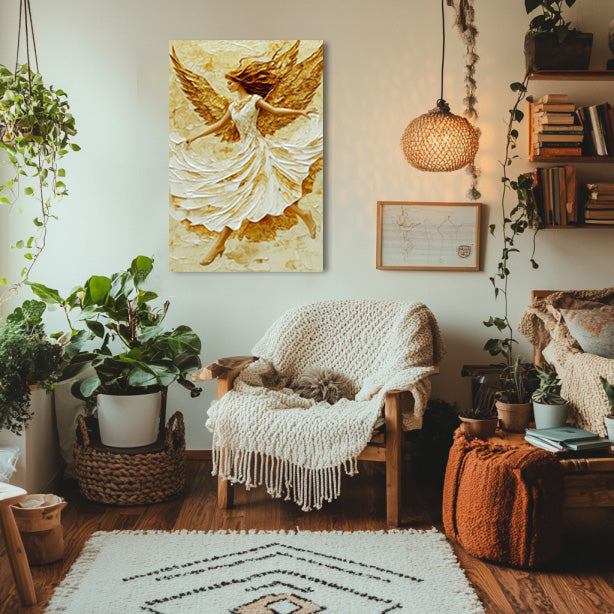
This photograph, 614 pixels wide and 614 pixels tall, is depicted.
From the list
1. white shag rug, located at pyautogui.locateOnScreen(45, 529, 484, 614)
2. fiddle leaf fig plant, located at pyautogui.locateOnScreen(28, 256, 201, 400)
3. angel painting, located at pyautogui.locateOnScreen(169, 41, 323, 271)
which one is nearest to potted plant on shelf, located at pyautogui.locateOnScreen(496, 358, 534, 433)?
white shag rug, located at pyautogui.locateOnScreen(45, 529, 484, 614)

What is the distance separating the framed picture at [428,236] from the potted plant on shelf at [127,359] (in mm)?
1107

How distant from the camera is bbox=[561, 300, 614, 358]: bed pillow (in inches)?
111

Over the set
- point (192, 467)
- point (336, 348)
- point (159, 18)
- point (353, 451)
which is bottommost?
point (192, 467)

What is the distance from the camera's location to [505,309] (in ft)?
11.5

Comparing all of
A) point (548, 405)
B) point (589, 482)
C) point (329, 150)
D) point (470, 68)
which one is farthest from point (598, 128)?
point (589, 482)

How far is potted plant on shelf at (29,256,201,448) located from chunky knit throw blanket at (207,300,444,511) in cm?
34

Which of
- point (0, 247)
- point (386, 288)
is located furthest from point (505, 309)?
point (0, 247)

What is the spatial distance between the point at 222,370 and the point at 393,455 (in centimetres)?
80

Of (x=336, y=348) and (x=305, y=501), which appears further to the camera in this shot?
(x=336, y=348)

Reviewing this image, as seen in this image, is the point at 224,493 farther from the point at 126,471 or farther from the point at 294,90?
the point at 294,90

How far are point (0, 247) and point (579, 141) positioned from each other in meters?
2.91

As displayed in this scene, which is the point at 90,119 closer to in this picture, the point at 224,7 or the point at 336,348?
the point at 224,7

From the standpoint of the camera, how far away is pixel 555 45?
3238 mm

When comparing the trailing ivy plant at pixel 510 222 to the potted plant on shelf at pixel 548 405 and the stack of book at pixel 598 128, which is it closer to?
the stack of book at pixel 598 128
